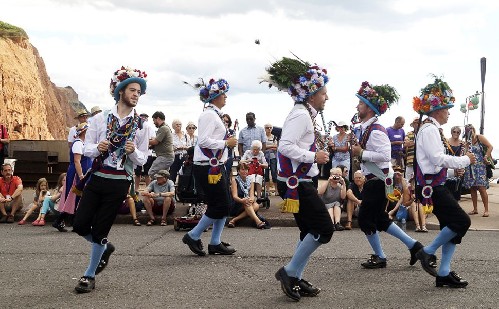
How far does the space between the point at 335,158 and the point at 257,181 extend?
6.28ft

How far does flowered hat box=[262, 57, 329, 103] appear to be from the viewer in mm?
5984

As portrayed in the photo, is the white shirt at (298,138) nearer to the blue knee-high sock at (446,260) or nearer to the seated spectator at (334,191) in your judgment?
the blue knee-high sock at (446,260)

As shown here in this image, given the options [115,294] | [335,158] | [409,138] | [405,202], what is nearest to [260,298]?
[115,294]

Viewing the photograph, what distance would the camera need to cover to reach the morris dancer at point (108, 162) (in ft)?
20.0

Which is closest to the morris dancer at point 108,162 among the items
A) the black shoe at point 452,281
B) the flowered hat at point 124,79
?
the flowered hat at point 124,79

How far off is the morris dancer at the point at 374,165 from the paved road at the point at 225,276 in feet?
1.19

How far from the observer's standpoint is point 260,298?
19.0 feet

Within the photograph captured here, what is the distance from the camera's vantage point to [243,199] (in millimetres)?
11125

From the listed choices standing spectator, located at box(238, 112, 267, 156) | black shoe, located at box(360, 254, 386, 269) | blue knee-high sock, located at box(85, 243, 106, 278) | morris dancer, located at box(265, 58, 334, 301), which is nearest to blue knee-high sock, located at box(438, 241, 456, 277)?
black shoe, located at box(360, 254, 386, 269)

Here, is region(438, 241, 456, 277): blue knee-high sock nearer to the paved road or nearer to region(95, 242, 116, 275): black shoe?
the paved road

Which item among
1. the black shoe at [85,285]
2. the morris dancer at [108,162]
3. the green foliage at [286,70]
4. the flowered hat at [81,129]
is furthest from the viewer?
the flowered hat at [81,129]

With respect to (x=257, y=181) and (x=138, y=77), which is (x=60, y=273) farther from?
(x=257, y=181)

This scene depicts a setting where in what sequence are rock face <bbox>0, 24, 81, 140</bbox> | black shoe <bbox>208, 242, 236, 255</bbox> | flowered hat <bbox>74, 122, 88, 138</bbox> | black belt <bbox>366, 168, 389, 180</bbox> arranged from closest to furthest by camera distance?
black belt <bbox>366, 168, 389, 180</bbox>
black shoe <bbox>208, 242, 236, 255</bbox>
flowered hat <bbox>74, 122, 88, 138</bbox>
rock face <bbox>0, 24, 81, 140</bbox>

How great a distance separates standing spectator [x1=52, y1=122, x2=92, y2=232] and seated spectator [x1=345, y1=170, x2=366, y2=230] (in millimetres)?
4341
